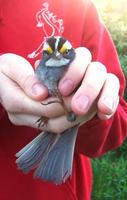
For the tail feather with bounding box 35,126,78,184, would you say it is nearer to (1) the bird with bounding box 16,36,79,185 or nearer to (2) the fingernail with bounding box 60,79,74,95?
(1) the bird with bounding box 16,36,79,185

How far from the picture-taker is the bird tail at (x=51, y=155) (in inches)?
46.7

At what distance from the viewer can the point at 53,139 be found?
3.90 ft

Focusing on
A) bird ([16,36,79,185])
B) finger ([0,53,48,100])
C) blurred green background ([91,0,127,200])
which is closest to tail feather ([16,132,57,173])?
bird ([16,36,79,185])

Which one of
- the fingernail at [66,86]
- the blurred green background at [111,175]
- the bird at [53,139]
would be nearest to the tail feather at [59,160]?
the bird at [53,139]

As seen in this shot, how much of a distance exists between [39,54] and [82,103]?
421 millimetres

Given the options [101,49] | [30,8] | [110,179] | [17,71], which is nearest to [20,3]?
[30,8]

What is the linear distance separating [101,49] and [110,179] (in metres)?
1.41

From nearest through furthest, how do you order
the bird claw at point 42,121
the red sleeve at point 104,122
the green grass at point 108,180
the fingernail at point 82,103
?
1. the fingernail at point 82,103
2. the bird claw at point 42,121
3. the red sleeve at point 104,122
4. the green grass at point 108,180

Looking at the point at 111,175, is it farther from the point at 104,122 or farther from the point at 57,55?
the point at 57,55

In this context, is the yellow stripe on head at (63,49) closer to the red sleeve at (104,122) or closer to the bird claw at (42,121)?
the bird claw at (42,121)

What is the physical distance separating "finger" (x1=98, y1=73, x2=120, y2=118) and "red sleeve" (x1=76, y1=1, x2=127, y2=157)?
242 mm

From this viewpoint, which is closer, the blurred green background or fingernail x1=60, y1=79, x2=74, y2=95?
fingernail x1=60, y1=79, x2=74, y2=95

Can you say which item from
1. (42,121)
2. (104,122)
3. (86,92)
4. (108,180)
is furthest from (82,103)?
(108,180)

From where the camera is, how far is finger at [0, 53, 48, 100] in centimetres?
111
